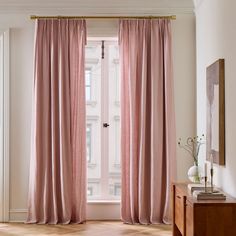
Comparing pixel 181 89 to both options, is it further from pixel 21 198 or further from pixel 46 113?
pixel 21 198

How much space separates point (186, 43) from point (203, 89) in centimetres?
95

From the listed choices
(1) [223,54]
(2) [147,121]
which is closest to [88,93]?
(2) [147,121]

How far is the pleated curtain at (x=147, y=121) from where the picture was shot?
660cm

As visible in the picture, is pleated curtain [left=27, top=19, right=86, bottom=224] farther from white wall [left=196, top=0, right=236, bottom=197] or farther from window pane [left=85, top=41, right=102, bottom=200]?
white wall [left=196, top=0, right=236, bottom=197]

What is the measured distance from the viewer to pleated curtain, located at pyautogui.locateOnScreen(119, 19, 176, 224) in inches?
260

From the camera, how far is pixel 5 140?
266 inches

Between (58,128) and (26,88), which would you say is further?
(26,88)

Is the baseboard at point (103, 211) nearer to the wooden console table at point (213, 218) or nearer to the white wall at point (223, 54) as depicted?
the white wall at point (223, 54)

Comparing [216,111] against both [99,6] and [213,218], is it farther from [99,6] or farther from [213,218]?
[99,6]

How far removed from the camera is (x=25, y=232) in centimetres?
613

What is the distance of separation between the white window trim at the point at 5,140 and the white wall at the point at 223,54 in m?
2.33

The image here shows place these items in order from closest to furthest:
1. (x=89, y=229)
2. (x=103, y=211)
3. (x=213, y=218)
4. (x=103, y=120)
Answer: (x=213, y=218), (x=89, y=229), (x=103, y=211), (x=103, y=120)

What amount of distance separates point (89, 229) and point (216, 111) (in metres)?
2.14

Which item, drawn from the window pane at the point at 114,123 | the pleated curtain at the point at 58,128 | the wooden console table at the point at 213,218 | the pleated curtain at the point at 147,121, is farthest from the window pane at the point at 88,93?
the wooden console table at the point at 213,218
